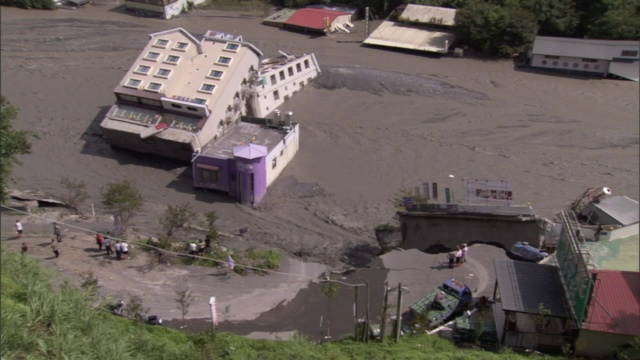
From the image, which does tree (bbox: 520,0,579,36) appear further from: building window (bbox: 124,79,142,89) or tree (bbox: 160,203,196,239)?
tree (bbox: 160,203,196,239)

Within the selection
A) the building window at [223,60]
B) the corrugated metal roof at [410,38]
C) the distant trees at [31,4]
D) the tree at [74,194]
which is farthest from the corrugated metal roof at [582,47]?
the distant trees at [31,4]

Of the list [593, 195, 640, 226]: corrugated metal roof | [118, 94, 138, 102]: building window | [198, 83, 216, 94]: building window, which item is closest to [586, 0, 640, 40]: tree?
[593, 195, 640, 226]: corrugated metal roof

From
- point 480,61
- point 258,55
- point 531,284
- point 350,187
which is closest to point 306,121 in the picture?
point 258,55

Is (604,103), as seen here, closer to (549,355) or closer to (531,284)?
(531,284)

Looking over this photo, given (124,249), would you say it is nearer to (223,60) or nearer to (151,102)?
(151,102)

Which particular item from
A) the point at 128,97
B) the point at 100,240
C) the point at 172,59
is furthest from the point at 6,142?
the point at 172,59

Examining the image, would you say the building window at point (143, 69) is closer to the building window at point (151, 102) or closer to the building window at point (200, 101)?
the building window at point (151, 102)
